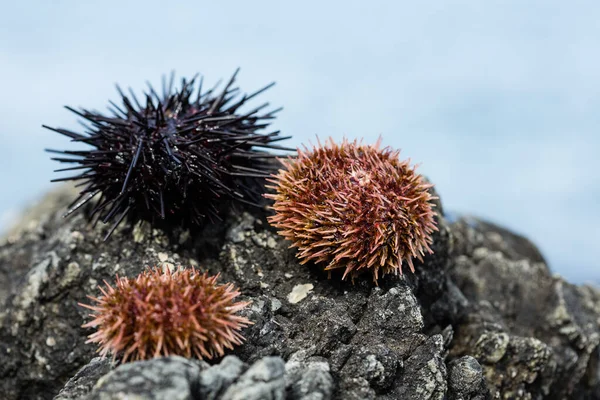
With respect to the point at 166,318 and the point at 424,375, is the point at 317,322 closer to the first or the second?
the point at 424,375

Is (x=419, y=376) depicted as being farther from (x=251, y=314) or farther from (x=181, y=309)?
(x=181, y=309)

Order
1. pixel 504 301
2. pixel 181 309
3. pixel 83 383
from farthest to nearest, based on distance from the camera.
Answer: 1. pixel 504 301
2. pixel 83 383
3. pixel 181 309

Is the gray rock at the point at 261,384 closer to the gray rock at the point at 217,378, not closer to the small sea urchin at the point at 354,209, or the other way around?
the gray rock at the point at 217,378

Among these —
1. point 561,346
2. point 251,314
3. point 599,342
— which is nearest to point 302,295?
point 251,314

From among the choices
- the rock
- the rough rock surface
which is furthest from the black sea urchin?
the rock

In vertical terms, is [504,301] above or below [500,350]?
above

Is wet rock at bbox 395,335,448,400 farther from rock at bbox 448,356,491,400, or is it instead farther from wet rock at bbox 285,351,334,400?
wet rock at bbox 285,351,334,400
